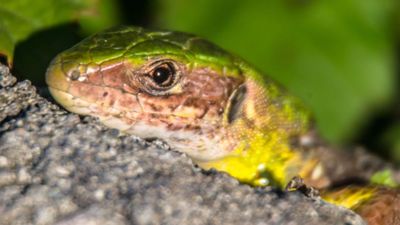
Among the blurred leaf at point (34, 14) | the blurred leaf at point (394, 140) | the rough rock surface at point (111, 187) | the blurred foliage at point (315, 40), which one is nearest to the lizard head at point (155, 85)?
the rough rock surface at point (111, 187)

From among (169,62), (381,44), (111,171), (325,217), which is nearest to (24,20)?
(169,62)

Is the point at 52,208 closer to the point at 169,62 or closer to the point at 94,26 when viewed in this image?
the point at 169,62

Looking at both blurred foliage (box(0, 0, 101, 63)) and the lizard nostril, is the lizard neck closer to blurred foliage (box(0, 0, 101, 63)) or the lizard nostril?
the lizard nostril

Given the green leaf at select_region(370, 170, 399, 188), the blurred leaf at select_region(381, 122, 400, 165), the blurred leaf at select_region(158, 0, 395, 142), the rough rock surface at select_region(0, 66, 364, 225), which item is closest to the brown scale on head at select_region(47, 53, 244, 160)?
the rough rock surface at select_region(0, 66, 364, 225)

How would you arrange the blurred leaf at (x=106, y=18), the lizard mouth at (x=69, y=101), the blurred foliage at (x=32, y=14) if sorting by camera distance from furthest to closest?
the blurred leaf at (x=106, y=18), the blurred foliage at (x=32, y=14), the lizard mouth at (x=69, y=101)

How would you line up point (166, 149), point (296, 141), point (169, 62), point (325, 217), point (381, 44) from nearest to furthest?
point (325, 217) < point (166, 149) < point (169, 62) < point (296, 141) < point (381, 44)

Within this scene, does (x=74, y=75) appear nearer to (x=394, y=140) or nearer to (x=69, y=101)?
(x=69, y=101)

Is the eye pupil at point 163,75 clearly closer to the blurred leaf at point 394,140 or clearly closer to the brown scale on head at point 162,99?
the brown scale on head at point 162,99
